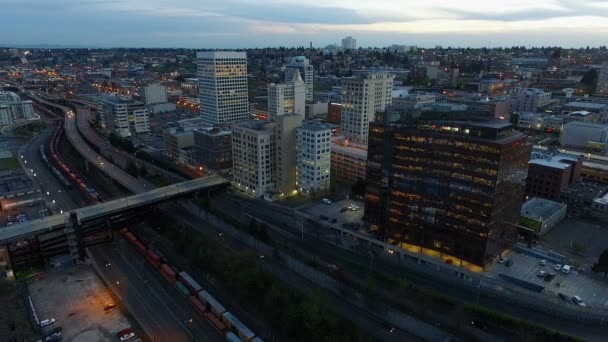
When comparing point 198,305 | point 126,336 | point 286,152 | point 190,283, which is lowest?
point 126,336

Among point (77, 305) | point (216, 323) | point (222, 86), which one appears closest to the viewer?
point (216, 323)

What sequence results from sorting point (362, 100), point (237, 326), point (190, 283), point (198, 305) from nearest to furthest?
1. point (237, 326)
2. point (198, 305)
3. point (190, 283)
4. point (362, 100)

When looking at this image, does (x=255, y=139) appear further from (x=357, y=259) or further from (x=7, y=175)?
(x=7, y=175)

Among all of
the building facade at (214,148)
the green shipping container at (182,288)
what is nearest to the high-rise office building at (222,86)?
the building facade at (214,148)

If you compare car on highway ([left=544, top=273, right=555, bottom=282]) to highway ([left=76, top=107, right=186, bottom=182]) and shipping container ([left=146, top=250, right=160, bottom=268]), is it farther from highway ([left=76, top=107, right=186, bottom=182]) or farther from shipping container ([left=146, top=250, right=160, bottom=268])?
highway ([left=76, top=107, right=186, bottom=182])

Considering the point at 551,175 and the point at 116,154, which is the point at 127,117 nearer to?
the point at 116,154

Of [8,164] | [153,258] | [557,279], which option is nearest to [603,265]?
[557,279]
